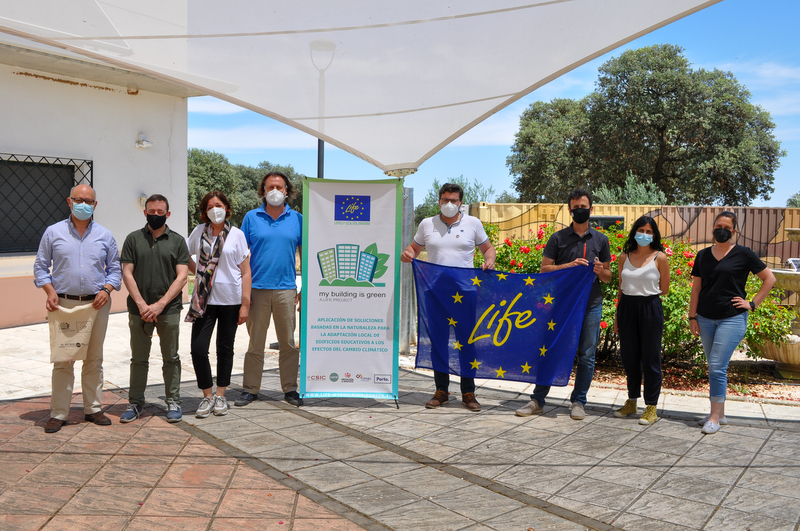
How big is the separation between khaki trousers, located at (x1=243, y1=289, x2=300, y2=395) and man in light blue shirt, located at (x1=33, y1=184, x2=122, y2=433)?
3.98 ft

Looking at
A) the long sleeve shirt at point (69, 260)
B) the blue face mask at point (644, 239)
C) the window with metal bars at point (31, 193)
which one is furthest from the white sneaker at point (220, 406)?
the window with metal bars at point (31, 193)

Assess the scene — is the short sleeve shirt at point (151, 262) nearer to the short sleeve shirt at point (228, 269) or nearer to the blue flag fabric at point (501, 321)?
the short sleeve shirt at point (228, 269)

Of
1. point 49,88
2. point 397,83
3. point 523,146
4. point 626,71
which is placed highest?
point 626,71

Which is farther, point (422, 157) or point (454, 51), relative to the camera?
point (422, 157)

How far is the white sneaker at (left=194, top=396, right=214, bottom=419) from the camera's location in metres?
5.27

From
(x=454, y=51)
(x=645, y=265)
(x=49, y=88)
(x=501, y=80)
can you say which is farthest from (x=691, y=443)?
(x=49, y=88)

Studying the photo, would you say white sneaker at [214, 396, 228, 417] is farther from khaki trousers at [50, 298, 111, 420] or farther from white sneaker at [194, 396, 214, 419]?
khaki trousers at [50, 298, 111, 420]

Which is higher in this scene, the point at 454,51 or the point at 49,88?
the point at 49,88

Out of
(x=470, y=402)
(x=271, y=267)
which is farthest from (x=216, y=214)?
(x=470, y=402)

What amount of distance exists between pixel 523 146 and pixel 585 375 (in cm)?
3155

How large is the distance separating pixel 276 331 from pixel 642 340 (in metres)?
3.23

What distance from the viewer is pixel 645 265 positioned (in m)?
5.20

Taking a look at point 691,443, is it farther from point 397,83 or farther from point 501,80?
point 397,83

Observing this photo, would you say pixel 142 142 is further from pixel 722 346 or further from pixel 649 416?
pixel 722 346
